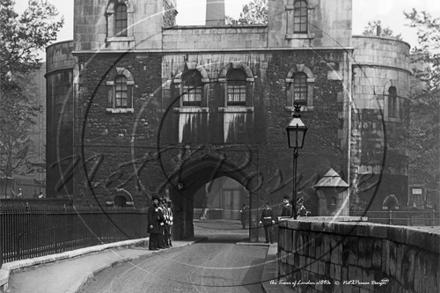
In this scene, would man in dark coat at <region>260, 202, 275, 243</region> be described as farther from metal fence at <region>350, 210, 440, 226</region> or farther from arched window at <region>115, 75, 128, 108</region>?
arched window at <region>115, 75, 128, 108</region>

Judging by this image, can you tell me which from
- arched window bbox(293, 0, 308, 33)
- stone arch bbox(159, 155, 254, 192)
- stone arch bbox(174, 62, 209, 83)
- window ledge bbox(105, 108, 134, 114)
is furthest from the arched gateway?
arched window bbox(293, 0, 308, 33)

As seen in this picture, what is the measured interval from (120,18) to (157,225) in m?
10.6

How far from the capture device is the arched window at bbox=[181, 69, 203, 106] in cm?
3033

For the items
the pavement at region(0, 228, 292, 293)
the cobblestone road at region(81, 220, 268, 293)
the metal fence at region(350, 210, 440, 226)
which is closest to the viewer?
the pavement at region(0, 228, 292, 293)

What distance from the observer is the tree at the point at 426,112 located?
1352 inches

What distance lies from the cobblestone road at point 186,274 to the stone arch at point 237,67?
8.45m

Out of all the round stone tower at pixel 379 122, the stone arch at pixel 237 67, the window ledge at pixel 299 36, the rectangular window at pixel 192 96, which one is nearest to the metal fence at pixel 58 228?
the rectangular window at pixel 192 96

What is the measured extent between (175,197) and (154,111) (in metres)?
3.59

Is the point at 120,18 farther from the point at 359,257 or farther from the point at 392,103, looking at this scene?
the point at 359,257

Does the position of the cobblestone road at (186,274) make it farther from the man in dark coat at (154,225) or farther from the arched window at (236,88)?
the arched window at (236,88)

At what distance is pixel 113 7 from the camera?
3119 centimetres

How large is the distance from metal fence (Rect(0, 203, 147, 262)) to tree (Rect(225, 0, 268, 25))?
65.2 feet

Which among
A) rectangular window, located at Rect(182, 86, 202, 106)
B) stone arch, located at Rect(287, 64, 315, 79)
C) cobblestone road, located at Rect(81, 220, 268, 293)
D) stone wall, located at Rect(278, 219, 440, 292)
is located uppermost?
stone arch, located at Rect(287, 64, 315, 79)

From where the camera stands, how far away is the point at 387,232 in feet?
27.3
